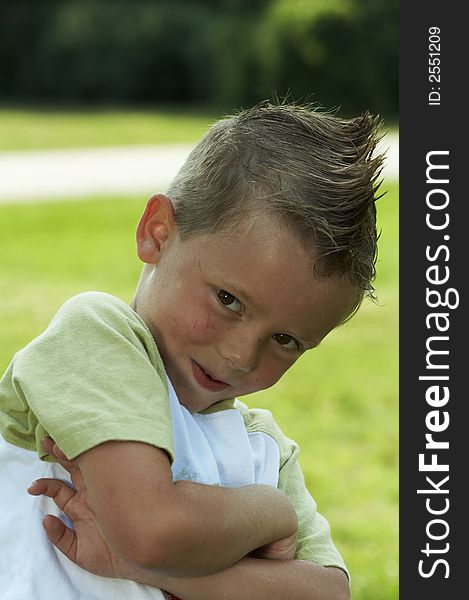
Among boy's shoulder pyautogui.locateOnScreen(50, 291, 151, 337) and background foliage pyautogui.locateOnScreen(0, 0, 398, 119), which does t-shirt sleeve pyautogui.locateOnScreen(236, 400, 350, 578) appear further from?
background foliage pyautogui.locateOnScreen(0, 0, 398, 119)

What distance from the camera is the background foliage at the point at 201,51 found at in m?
24.0

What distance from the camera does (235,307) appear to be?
2078 millimetres

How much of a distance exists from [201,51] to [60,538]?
2754cm

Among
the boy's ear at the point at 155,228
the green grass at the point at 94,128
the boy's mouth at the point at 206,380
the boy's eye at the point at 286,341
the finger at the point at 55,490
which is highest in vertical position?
the green grass at the point at 94,128

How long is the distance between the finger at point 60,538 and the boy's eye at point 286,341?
0.51m

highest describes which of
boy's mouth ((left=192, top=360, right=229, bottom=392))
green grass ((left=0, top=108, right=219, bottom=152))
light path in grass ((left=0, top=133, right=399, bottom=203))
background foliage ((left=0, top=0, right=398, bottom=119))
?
background foliage ((left=0, top=0, right=398, bottom=119))

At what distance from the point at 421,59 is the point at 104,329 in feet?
7.63

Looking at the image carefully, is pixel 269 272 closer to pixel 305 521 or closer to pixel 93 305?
pixel 93 305

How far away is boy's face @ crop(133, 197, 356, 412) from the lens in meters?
2.05

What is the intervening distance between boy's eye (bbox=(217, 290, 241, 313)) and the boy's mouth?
130mm

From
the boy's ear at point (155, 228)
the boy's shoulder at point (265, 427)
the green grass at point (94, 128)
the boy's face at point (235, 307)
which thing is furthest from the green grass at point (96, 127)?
the boy's face at point (235, 307)

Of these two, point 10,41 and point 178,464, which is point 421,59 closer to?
point 178,464

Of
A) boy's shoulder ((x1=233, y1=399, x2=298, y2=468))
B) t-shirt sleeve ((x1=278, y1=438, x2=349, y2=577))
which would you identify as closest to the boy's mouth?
boy's shoulder ((x1=233, y1=399, x2=298, y2=468))

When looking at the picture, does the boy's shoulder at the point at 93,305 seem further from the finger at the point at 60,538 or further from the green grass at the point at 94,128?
the green grass at the point at 94,128
